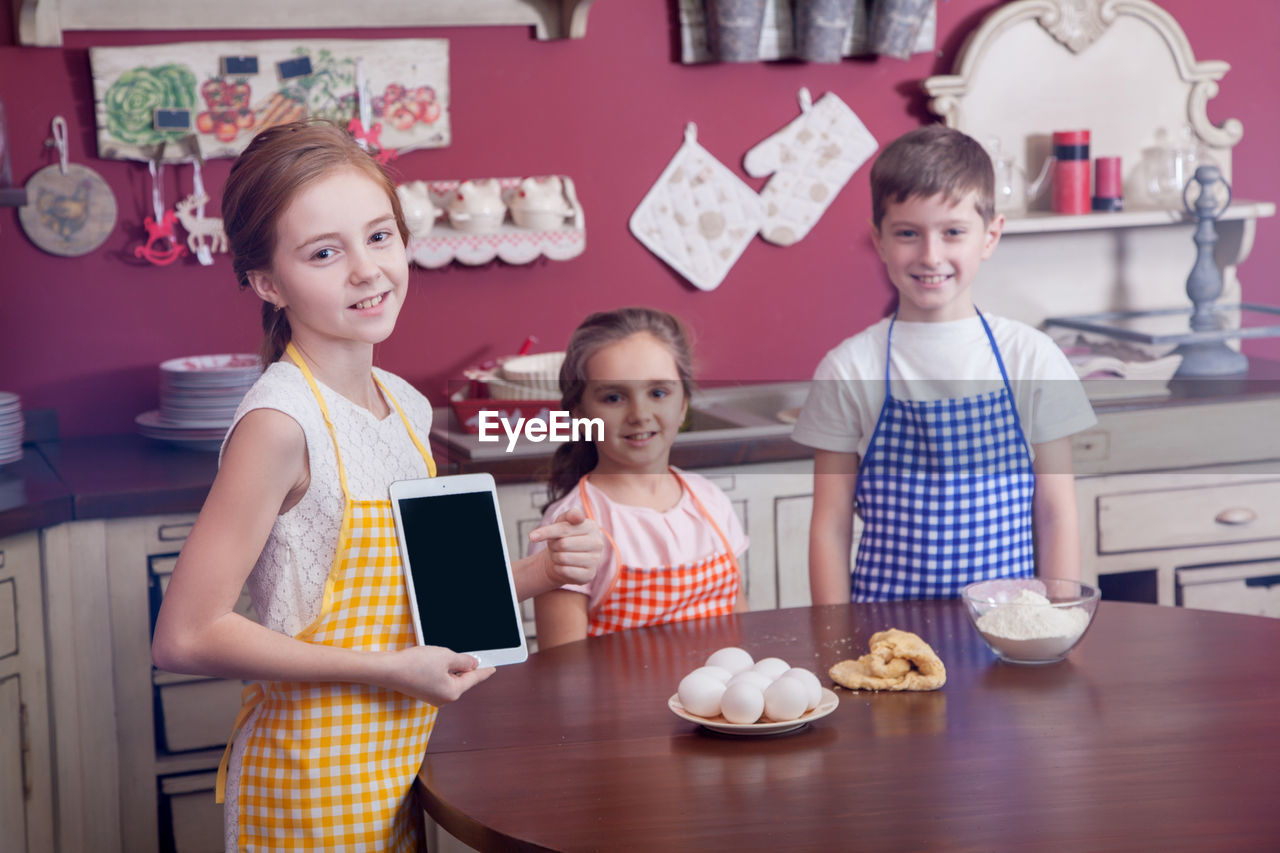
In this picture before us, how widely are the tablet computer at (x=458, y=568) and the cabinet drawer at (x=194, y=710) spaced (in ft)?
3.79

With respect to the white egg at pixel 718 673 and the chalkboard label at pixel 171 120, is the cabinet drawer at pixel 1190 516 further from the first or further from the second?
the chalkboard label at pixel 171 120

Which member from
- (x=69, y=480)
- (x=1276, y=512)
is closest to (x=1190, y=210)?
(x=1276, y=512)

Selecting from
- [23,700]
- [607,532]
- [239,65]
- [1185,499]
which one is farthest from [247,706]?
[1185,499]

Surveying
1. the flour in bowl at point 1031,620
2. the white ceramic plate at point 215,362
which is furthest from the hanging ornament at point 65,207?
the flour in bowl at point 1031,620

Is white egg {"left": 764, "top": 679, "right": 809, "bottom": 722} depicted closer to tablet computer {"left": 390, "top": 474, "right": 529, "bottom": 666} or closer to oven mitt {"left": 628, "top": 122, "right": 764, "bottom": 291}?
tablet computer {"left": 390, "top": 474, "right": 529, "bottom": 666}

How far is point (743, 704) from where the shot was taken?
111 centimetres

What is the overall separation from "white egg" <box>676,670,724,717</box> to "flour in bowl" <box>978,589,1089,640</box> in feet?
1.03

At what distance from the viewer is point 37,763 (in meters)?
2.01

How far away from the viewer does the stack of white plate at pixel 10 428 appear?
7.12ft

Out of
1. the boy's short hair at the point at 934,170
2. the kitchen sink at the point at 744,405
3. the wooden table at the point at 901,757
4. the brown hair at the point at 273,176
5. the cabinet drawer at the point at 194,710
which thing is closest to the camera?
the wooden table at the point at 901,757

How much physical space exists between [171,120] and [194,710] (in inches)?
41.9

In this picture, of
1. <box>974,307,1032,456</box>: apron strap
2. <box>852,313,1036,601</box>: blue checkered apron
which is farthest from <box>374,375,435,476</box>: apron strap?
<box>974,307,1032,456</box>: apron strap

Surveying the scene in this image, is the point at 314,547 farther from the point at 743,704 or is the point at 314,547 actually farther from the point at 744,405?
A: the point at 744,405

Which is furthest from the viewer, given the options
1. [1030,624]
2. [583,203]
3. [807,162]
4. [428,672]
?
[807,162]
